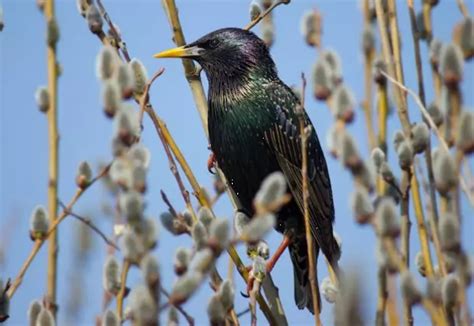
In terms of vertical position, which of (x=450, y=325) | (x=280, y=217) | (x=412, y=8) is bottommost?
(x=450, y=325)

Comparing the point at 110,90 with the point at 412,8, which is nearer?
the point at 110,90

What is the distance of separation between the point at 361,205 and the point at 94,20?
1263 mm

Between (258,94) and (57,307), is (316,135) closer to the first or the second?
(258,94)

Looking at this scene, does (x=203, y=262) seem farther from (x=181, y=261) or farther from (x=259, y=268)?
(x=259, y=268)

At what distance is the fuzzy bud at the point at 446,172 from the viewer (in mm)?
1541

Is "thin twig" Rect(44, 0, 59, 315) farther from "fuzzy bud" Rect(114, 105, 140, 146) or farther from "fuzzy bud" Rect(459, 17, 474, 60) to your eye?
"fuzzy bud" Rect(459, 17, 474, 60)

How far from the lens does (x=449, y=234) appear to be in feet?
4.89

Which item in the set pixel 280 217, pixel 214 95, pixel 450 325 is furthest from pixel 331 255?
pixel 450 325

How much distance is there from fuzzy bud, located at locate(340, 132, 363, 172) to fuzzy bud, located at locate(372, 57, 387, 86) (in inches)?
19.1

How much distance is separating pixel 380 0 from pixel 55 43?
919 millimetres

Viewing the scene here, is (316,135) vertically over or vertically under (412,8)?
over

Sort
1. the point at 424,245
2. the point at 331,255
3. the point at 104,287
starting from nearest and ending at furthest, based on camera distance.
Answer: the point at 104,287 < the point at 424,245 < the point at 331,255

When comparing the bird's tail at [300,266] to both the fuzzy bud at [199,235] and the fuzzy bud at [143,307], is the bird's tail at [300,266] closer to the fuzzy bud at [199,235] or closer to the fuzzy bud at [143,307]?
the fuzzy bud at [199,235]

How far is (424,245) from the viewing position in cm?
196
